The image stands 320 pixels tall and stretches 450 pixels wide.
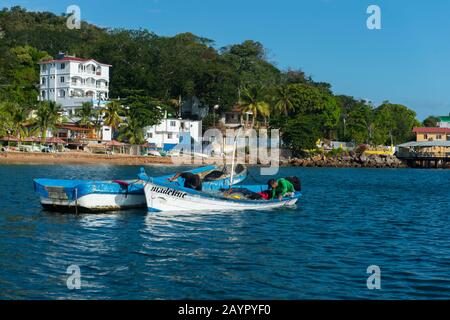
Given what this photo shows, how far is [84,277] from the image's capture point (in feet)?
57.3

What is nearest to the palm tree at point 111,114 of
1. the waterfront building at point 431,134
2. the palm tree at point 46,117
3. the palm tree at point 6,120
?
the palm tree at point 46,117

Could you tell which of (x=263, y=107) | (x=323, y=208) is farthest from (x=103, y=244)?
(x=263, y=107)

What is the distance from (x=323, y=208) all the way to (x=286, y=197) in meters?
4.72

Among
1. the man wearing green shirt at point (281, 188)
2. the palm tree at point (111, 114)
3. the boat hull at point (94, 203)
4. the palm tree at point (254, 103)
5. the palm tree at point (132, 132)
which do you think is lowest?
the boat hull at point (94, 203)

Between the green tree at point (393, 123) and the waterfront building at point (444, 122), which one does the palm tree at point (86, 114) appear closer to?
the green tree at point (393, 123)

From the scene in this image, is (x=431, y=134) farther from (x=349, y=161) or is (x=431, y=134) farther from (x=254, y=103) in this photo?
(x=254, y=103)

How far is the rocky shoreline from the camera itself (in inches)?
4382

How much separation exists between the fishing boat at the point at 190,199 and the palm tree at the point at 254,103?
79.6 metres

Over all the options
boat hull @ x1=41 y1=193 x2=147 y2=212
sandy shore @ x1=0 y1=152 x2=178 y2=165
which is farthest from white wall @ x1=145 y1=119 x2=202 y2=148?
boat hull @ x1=41 y1=193 x2=147 y2=212

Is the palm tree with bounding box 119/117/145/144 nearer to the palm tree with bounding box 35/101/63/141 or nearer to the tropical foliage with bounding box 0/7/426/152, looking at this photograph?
the tropical foliage with bounding box 0/7/426/152

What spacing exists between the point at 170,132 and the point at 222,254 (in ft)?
297

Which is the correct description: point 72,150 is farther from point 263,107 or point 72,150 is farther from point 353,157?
point 353,157

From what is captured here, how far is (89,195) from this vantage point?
30828 millimetres

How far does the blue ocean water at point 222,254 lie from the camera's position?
1666 centimetres
